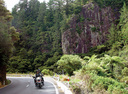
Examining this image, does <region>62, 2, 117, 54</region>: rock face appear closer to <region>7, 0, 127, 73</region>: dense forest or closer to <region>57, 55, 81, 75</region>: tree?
<region>7, 0, 127, 73</region>: dense forest

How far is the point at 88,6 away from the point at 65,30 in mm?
13770

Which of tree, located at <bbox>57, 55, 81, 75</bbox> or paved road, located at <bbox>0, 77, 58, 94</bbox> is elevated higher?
paved road, located at <bbox>0, 77, 58, 94</bbox>

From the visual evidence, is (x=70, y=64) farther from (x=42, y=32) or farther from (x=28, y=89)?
(x=42, y=32)

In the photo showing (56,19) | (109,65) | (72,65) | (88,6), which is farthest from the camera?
(56,19)

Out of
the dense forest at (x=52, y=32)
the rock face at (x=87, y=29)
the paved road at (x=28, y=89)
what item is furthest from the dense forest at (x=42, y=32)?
the paved road at (x=28, y=89)

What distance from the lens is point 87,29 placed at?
53156 mm

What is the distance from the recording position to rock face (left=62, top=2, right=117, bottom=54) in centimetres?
5132

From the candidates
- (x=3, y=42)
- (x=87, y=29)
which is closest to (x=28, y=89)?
(x=3, y=42)

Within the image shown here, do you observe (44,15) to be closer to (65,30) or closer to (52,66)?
(65,30)

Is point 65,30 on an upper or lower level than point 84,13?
lower

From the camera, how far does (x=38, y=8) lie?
242 ft

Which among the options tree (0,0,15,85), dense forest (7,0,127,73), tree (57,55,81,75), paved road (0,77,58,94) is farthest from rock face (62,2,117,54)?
paved road (0,77,58,94)

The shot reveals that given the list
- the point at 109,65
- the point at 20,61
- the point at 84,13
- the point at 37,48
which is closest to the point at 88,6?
the point at 84,13

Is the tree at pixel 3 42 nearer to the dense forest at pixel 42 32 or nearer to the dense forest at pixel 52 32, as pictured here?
the dense forest at pixel 52 32
